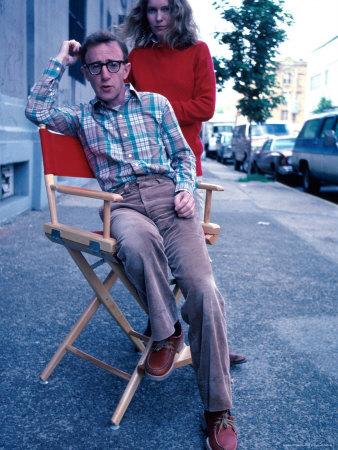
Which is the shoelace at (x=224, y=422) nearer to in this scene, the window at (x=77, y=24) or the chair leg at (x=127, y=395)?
the chair leg at (x=127, y=395)

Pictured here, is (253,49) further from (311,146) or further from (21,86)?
(21,86)

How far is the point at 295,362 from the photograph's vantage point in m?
3.11

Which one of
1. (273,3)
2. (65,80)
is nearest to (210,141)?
(273,3)

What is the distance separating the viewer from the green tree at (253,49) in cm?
1330

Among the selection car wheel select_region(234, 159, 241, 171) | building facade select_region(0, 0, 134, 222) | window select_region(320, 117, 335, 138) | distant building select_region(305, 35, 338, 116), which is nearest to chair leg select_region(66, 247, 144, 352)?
building facade select_region(0, 0, 134, 222)

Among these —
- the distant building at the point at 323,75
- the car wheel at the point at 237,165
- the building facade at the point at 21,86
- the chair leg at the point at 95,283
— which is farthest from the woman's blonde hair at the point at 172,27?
the distant building at the point at 323,75

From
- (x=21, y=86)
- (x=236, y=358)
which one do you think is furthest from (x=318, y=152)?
(x=236, y=358)

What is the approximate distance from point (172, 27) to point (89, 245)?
4.62 ft

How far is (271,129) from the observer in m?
19.8

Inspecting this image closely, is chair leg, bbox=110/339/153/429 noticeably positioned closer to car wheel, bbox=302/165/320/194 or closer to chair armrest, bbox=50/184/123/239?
chair armrest, bbox=50/184/123/239

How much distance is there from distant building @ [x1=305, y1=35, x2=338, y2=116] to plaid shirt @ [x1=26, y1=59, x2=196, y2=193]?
1944 inches

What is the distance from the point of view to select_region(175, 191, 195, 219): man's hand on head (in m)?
2.56

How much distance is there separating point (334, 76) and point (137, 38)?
50.0 m

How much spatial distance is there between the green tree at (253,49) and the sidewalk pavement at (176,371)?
9200 mm
